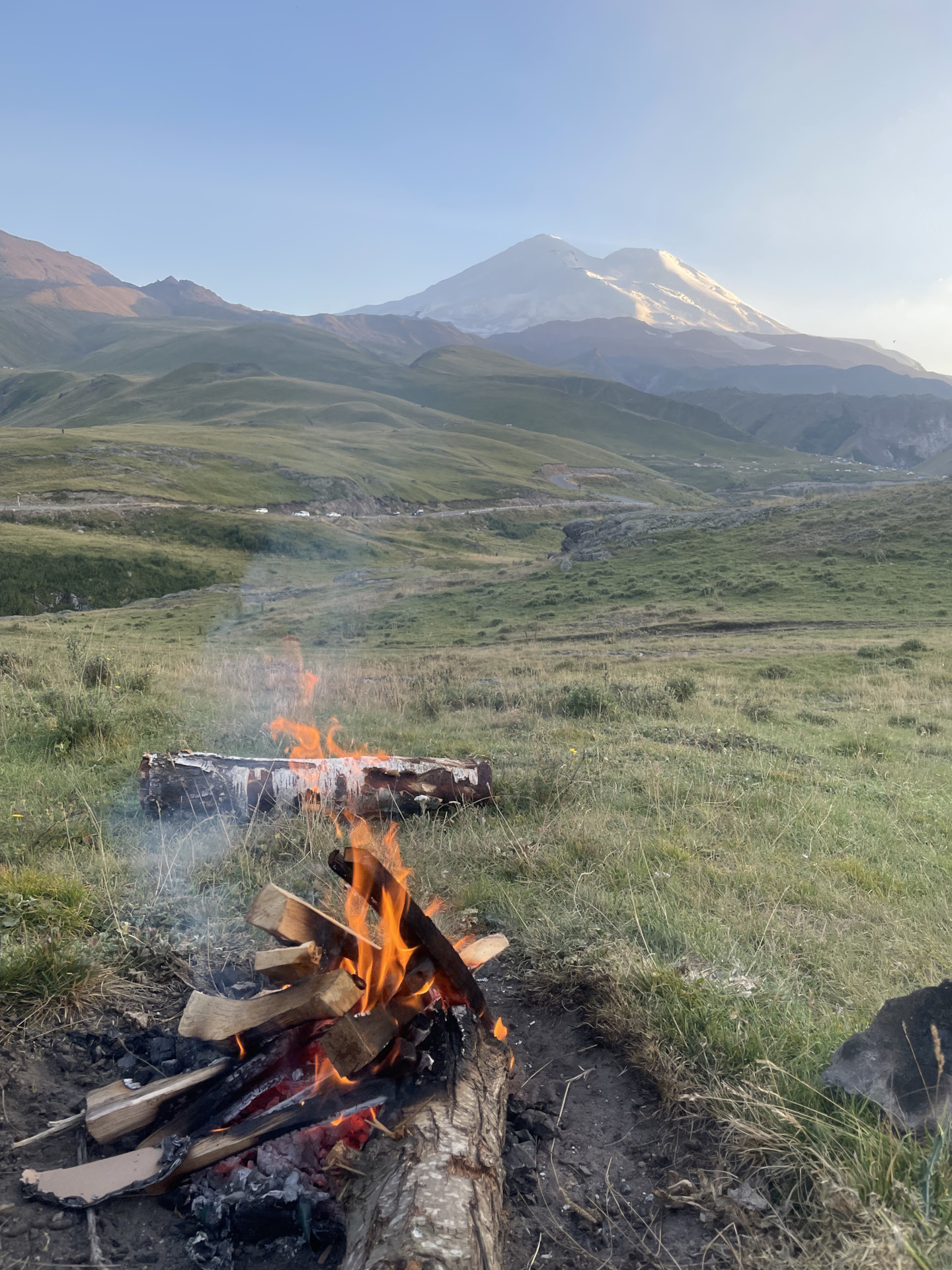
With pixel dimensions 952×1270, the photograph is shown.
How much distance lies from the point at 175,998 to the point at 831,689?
1563cm

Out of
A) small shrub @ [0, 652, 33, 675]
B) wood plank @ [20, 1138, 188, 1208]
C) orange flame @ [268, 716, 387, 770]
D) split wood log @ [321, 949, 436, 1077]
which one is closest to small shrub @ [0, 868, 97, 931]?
wood plank @ [20, 1138, 188, 1208]

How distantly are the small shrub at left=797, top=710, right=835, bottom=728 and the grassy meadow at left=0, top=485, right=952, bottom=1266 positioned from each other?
0.25 feet

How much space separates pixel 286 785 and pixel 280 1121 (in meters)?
3.57

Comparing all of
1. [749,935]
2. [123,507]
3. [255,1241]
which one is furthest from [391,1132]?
[123,507]

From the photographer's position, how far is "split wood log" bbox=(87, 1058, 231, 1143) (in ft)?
9.81

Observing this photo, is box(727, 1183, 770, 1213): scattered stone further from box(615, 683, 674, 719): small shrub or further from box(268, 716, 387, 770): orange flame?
box(615, 683, 674, 719): small shrub

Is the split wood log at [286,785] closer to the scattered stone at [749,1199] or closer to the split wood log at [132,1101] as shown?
the split wood log at [132,1101]

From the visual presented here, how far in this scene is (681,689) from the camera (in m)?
14.0

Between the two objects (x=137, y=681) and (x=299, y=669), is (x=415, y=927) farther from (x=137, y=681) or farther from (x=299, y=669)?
(x=299, y=669)

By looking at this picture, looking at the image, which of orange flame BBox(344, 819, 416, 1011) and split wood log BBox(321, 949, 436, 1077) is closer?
split wood log BBox(321, 949, 436, 1077)

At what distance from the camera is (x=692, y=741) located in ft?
33.2

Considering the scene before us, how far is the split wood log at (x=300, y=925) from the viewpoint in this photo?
3178 millimetres

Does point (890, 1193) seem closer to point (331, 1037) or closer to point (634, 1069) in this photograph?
point (634, 1069)

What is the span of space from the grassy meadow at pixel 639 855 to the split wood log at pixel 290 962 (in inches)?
43.4
